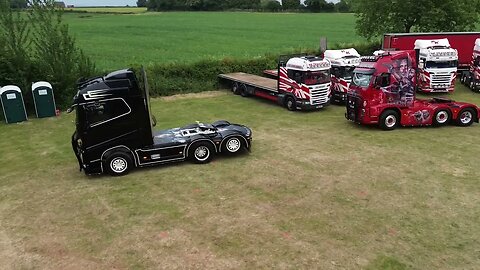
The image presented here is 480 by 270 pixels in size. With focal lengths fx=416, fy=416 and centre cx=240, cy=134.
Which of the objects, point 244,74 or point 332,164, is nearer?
point 332,164

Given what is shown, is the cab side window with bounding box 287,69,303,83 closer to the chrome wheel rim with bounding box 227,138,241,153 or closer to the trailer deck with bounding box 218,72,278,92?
the trailer deck with bounding box 218,72,278,92

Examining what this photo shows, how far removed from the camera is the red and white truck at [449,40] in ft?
77.9

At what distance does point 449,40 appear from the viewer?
24.8m

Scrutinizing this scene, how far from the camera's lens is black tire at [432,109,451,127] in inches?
611

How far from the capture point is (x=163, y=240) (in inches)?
319

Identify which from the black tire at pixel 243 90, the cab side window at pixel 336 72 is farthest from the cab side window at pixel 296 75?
the black tire at pixel 243 90

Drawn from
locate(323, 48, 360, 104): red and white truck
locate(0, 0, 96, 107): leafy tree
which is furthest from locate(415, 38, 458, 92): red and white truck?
locate(0, 0, 96, 107): leafy tree

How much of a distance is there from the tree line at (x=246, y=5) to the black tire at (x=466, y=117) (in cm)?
9532

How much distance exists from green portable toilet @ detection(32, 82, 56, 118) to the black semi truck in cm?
761

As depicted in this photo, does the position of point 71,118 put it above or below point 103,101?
below

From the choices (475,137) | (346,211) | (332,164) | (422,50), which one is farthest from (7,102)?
(422,50)

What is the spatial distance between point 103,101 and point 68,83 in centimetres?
981

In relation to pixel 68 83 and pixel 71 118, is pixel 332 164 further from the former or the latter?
pixel 68 83

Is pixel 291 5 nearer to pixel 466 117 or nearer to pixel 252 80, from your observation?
pixel 252 80
